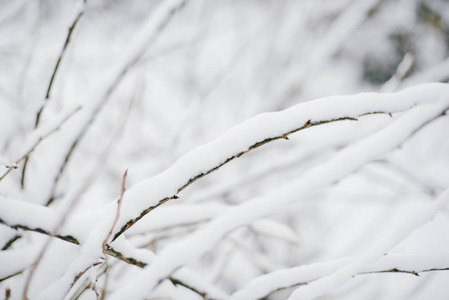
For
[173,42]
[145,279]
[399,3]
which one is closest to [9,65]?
[173,42]

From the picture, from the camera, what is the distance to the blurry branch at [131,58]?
1.97 ft

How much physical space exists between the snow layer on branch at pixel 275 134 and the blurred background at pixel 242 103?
0.61 feet

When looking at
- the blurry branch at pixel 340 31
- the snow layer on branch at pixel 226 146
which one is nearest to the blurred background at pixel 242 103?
the blurry branch at pixel 340 31

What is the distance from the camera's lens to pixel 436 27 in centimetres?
219

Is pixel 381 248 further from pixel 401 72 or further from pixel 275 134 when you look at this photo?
pixel 401 72

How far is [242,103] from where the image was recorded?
1676mm

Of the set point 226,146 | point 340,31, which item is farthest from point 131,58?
point 340,31

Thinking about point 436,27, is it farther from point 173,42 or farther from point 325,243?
point 173,42

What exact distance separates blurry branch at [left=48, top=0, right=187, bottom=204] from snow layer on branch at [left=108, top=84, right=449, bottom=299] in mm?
297

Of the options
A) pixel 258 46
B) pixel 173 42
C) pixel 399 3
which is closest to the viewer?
pixel 173 42

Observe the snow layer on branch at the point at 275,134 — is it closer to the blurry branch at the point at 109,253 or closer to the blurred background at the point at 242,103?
the blurry branch at the point at 109,253

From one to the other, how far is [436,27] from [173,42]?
87.9 inches

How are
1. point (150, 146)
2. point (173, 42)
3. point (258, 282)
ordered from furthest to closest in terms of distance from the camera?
point (150, 146) < point (173, 42) < point (258, 282)

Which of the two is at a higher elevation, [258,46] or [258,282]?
[258,46]
